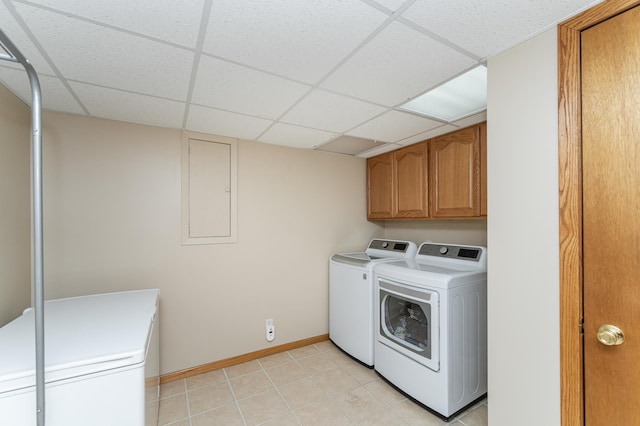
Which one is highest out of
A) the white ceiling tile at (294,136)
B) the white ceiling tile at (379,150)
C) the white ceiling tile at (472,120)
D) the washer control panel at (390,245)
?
the white ceiling tile at (294,136)

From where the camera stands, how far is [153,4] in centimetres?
104

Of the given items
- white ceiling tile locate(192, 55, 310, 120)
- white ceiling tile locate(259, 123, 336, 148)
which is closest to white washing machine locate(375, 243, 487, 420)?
white ceiling tile locate(259, 123, 336, 148)

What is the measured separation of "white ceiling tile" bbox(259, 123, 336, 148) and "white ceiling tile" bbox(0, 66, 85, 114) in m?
1.39

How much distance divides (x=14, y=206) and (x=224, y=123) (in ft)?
4.80

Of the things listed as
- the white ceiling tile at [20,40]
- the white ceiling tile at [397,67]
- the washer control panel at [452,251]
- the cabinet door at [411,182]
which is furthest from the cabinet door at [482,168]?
the white ceiling tile at [20,40]

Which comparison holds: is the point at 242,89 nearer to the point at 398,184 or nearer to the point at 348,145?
the point at 348,145

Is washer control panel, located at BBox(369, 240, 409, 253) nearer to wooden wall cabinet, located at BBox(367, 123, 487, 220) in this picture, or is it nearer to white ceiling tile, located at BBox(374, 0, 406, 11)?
wooden wall cabinet, located at BBox(367, 123, 487, 220)

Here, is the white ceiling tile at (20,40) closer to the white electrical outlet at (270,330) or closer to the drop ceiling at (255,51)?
the drop ceiling at (255,51)

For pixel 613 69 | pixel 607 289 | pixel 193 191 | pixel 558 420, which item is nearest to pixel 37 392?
pixel 193 191

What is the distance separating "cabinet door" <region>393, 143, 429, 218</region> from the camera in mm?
2729

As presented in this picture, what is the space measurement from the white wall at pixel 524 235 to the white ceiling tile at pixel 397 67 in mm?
256

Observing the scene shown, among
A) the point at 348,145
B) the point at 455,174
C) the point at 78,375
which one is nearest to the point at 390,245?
the point at 455,174

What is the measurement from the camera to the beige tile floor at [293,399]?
6.33 ft

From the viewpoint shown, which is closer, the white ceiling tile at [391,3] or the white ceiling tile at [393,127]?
the white ceiling tile at [391,3]
